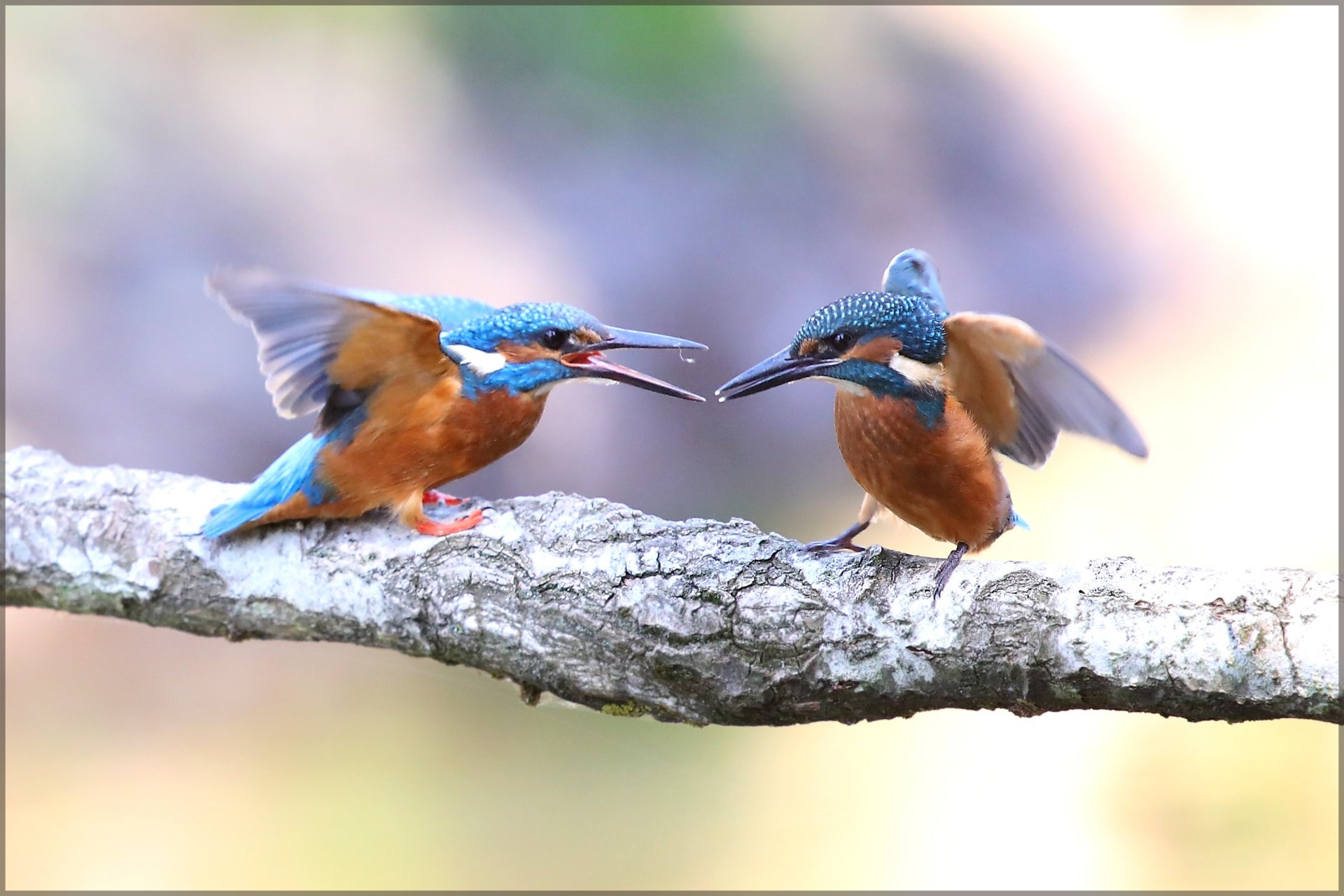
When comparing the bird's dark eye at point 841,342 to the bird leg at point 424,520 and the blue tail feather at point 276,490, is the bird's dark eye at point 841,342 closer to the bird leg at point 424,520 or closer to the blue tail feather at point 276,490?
the bird leg at point 424,520

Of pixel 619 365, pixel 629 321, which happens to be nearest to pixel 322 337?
pixel 619 365

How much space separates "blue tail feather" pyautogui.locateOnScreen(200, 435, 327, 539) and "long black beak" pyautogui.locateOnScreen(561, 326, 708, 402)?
1.41 feet

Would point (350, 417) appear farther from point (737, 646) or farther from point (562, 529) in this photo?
point (737, 646)

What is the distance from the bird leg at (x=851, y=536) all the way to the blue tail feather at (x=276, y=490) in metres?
0.77

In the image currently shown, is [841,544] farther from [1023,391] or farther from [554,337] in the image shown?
[554,337]

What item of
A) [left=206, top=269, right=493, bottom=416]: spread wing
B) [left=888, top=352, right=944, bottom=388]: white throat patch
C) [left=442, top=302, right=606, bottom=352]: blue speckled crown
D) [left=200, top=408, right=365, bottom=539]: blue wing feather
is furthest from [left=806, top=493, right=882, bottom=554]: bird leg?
[left=200, top=408, right=365, bottom=539]: blue wing feather

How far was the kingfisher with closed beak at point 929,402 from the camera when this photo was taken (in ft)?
4.63

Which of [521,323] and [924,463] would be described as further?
[521,323]

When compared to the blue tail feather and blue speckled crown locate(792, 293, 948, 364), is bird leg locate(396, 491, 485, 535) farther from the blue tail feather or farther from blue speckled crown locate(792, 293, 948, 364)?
blue speckled crown locate(792, 293, 948, 364)

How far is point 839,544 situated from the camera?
5.36 feet

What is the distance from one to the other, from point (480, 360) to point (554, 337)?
123 millimetres

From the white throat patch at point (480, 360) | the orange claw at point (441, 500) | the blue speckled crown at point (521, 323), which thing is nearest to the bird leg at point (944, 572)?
the blue speckled crown at point (521, 323)

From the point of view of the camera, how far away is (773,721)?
1.48 metres

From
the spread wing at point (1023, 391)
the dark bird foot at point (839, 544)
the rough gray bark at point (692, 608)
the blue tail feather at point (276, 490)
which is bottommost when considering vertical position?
the rough gray bark at point (692, 608)
